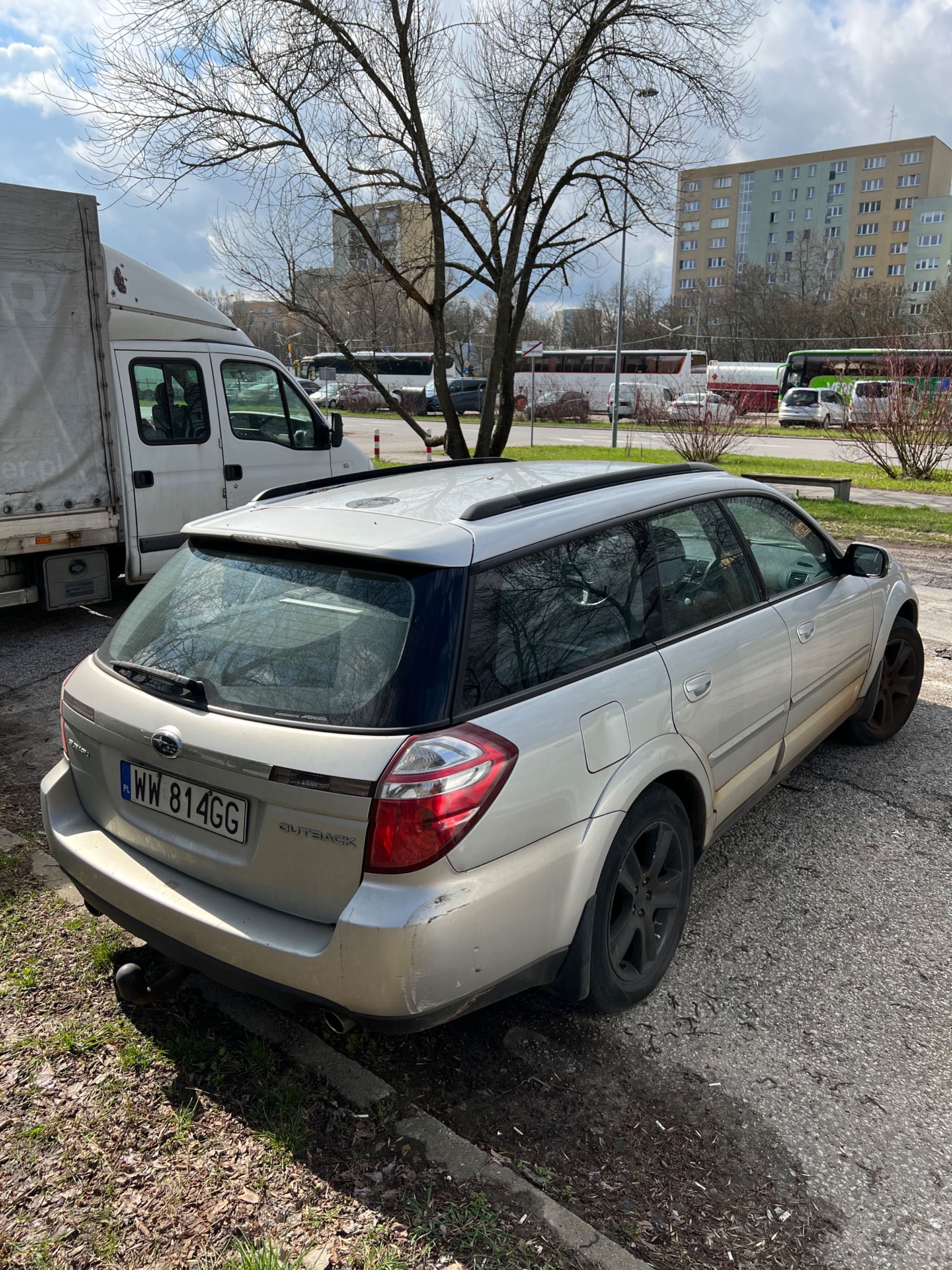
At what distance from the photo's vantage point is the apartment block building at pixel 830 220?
3723 inches

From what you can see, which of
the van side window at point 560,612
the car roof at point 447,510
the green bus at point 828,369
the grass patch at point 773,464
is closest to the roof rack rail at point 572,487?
the car roof at point 447,510

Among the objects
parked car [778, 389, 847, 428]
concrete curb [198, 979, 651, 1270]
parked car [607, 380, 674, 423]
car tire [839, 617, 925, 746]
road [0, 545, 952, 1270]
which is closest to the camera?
concrete curb [198, 979, 651, 1270]

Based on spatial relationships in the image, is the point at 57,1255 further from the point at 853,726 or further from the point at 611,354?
the point at 611,354

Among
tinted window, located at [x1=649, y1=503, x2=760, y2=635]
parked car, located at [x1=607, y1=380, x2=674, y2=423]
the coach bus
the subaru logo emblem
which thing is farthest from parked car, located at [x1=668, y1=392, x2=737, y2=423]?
the coach bus

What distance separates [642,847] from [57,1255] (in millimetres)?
1804

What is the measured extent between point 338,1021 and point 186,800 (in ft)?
2.27

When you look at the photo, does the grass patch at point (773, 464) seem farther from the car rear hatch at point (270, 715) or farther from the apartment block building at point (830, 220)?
the apartment block building at point (830, 220)

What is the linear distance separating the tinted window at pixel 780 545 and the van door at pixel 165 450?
4913mm

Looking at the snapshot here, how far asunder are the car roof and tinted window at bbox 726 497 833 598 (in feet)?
0.62

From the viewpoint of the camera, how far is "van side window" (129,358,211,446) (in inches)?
300

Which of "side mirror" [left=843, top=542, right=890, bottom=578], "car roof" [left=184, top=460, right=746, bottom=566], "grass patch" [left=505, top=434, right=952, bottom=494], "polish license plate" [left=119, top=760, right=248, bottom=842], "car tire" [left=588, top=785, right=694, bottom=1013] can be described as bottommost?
"grass patch" [left=505, top=434, right=952, bottom=494]

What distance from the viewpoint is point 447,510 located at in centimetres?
278

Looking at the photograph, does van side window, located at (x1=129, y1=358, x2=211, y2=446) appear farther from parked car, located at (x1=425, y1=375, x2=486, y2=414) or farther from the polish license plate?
parked car, located at (x1=425, y1=375, x2=486, y2=414)

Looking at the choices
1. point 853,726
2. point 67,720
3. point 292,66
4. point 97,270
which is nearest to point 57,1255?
point 67,720
